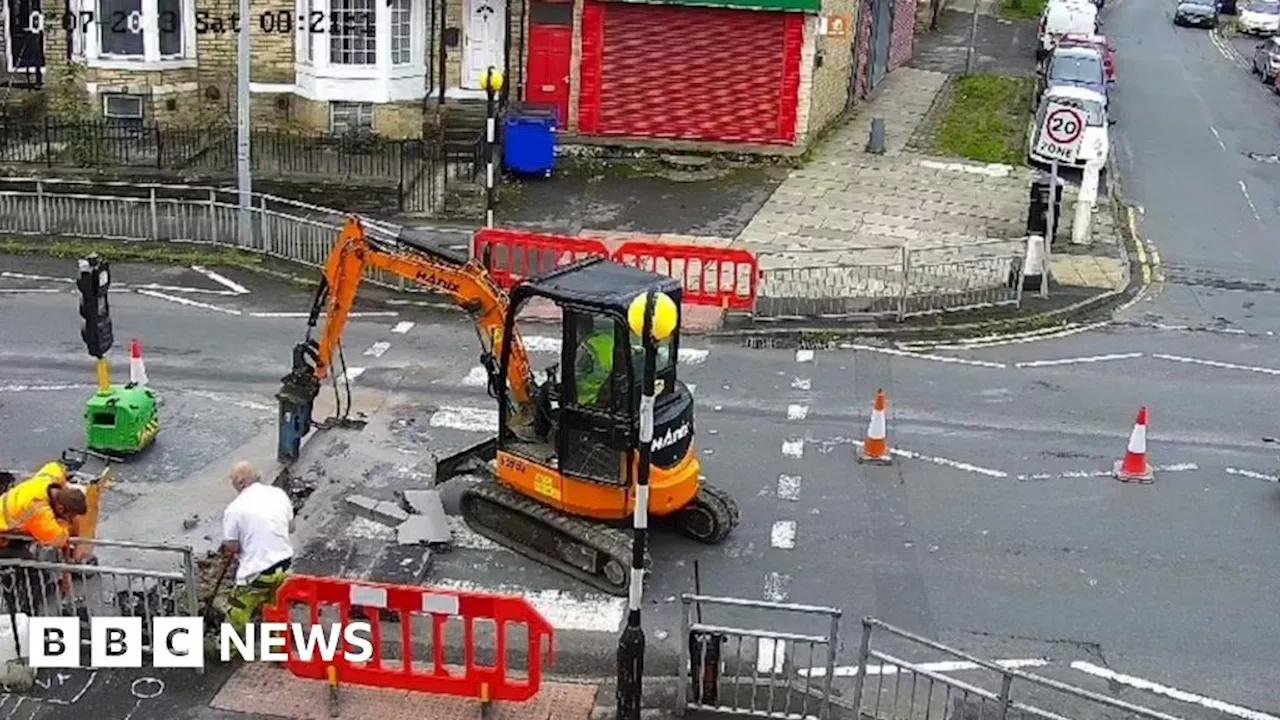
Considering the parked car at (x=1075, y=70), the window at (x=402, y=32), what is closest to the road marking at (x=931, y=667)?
the window at (x=402, y=32)

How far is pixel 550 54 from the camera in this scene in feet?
88.1

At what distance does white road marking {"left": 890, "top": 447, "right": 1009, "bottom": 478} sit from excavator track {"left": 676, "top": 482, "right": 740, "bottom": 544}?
2.74 metres

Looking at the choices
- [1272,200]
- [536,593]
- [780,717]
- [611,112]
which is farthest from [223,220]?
[1272,200]

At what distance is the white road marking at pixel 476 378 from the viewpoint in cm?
1581

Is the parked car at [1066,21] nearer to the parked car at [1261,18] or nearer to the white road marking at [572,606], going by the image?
the parked car at [1261,18]

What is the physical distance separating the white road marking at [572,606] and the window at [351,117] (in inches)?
628

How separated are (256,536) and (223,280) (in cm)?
946

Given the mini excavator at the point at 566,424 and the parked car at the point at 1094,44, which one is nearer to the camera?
the mini excavator at the point at 566,424

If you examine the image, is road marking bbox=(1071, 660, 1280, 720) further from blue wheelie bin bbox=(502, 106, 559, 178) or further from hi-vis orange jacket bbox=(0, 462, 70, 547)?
blue wheelie bin bbox=(502, 106, 559, 178)

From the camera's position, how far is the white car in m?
24.4

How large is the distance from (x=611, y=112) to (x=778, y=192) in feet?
13.4

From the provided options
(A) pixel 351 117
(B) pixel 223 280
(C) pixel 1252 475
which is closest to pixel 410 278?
(B) pixel 223 280

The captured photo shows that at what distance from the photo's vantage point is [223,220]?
2030 cm

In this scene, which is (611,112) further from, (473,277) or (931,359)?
(473,277)
